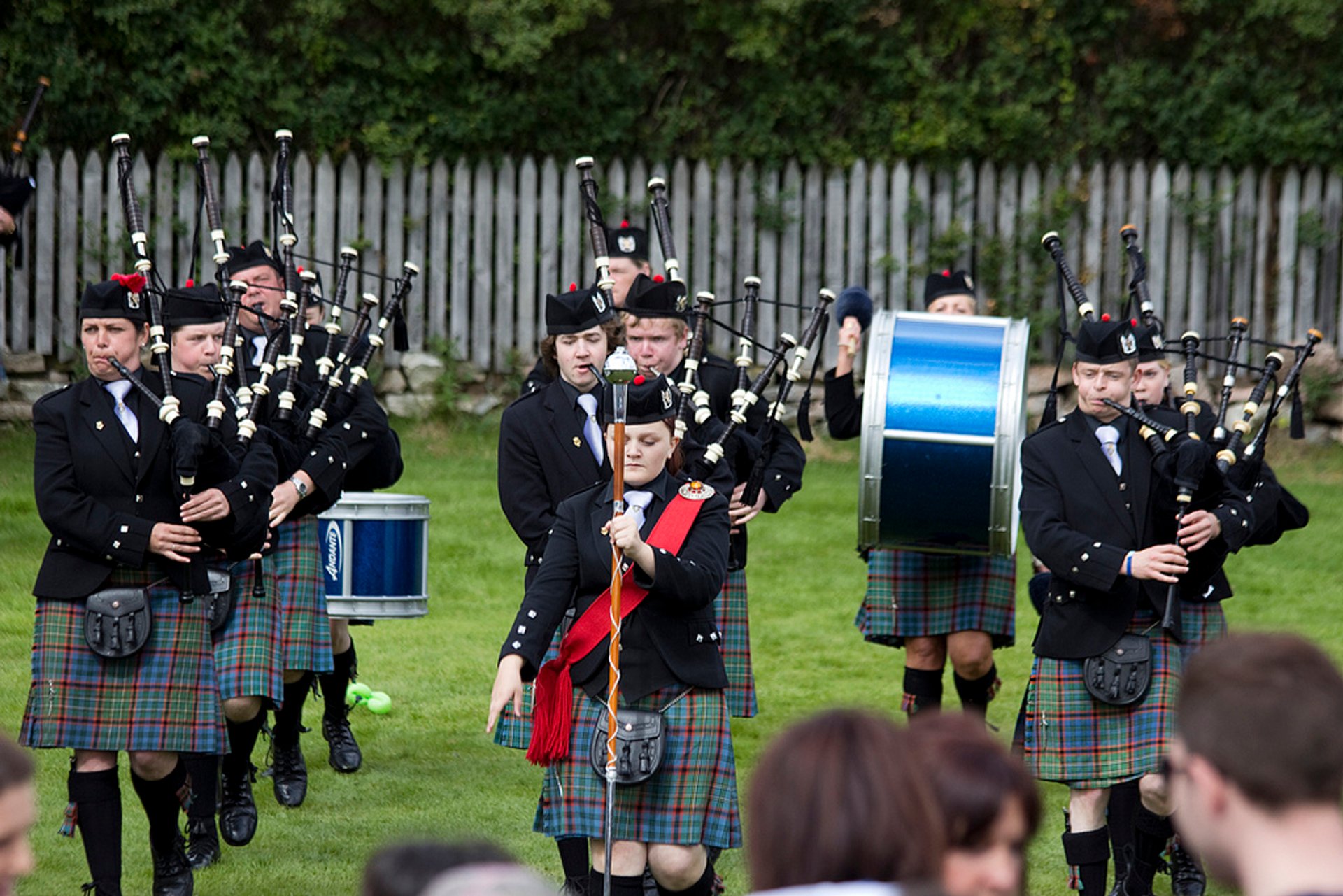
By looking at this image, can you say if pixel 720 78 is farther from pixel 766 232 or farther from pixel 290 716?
pixel 290 716

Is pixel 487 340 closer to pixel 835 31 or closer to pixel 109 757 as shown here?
pixel 835 31

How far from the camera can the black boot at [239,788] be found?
18.1 feet

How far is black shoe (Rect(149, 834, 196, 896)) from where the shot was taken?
4.86m

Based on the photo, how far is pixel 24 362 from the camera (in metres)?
10.6

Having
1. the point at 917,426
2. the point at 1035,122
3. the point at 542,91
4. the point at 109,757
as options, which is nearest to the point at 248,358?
the point at 109,757

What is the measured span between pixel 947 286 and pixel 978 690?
1612 millimetres

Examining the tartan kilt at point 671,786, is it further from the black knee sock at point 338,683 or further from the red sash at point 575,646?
the black knee sock at point 338,683

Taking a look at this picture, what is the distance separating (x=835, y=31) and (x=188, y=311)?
6915mm

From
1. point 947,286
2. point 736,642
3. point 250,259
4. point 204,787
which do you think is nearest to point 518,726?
point 736,642

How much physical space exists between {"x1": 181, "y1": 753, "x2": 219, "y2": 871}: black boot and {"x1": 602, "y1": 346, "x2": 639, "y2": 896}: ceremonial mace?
1.59m

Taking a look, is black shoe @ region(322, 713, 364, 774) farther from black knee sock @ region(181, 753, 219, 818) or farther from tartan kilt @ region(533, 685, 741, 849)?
tartan kilt @ region(533, 685, 741, 849)

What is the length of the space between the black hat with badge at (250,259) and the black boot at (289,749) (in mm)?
1390

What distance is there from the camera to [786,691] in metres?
7.14

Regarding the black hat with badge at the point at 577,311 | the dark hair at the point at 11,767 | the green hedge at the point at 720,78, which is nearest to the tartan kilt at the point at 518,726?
the black hat with badge at the point at 577,311
